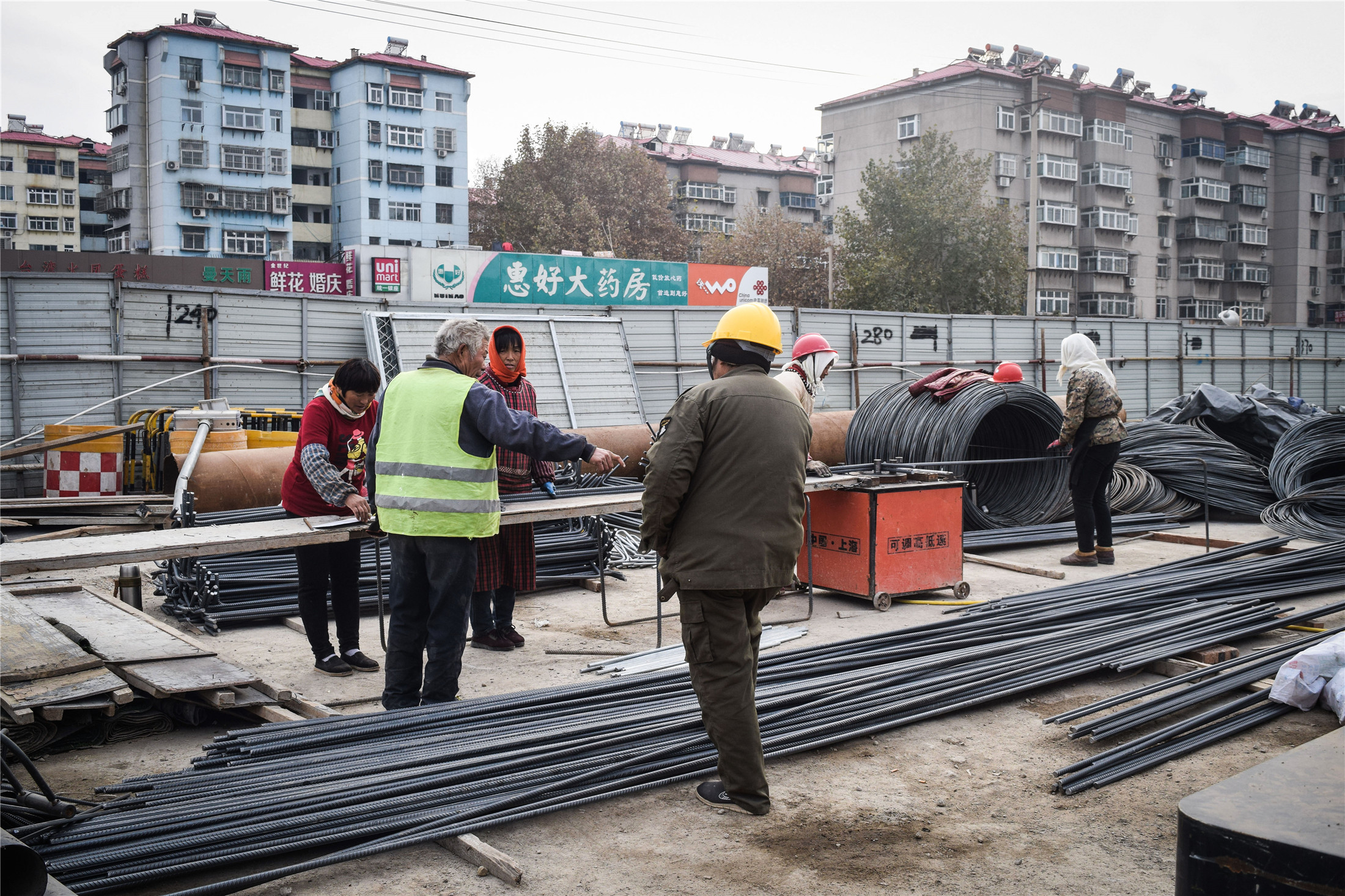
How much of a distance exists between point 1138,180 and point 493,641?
2274 inches

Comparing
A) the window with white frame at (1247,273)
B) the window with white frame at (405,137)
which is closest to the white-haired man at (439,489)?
the window with white frame at (405,137)

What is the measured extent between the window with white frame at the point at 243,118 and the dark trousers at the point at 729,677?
53700mm

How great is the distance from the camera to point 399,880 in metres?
3.18

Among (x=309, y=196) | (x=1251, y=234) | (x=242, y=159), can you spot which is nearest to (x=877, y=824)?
(x=242, y=159)

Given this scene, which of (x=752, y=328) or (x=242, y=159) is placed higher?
(x=242, y=159)

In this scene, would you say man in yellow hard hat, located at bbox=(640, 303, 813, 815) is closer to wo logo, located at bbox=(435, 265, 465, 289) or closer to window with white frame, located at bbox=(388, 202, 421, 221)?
wo logo, located at bbox=(435, 265, 465, 289)

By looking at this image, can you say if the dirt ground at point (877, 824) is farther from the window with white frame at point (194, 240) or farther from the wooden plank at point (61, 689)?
the window with white frame at point (194, 240)

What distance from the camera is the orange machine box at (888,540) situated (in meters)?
7.28

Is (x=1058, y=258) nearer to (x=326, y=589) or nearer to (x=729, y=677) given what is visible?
(x=326, y=589)

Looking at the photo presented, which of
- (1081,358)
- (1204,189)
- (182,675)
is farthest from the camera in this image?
(1204,189)

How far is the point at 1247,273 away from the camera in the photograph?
59.2m

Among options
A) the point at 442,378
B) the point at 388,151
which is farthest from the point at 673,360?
the point at 388,151

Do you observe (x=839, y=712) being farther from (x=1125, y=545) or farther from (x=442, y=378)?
(x=1125, y=545)

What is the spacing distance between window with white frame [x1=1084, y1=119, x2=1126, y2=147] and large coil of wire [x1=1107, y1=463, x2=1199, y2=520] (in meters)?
46.5
